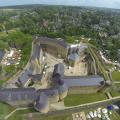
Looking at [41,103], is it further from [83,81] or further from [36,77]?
[83,81]

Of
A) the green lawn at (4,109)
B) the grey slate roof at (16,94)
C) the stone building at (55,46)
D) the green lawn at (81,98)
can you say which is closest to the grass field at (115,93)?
the green lawn at (81,98)

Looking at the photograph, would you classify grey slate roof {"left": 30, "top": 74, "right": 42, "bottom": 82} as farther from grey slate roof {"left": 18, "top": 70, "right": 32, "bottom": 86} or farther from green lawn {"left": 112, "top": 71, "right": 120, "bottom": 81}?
green lawn {"left": 112, "top": 71, "right": 120, "bottom": 81}

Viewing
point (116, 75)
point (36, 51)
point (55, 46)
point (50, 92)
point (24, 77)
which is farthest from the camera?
point (55, 46)

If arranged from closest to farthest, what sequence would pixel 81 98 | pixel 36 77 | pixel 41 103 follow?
pixel 41 103, pixel 81 98, pixel 36 77

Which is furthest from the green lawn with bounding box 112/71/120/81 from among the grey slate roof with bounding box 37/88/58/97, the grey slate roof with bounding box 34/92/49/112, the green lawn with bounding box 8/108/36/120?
the green lawn with bounding box 8/108/36/120

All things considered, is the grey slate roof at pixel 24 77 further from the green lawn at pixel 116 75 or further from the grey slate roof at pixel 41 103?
the green lawn at pixel 116 75

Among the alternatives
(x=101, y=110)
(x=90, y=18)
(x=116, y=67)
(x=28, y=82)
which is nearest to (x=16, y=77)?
(x=28, y=82)

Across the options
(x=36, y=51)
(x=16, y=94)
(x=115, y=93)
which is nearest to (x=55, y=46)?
(x=36, y=51)
